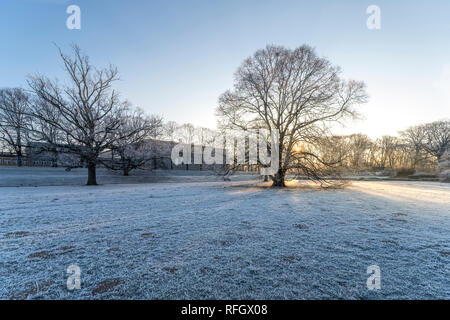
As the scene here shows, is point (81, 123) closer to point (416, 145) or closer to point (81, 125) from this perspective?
point (81, 125)

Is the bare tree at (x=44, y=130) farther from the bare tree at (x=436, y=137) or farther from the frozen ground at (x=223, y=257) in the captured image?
the bare tree at (x=436, y=137)

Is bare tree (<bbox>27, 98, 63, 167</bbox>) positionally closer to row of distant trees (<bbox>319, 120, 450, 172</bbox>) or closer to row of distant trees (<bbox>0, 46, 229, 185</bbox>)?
row of distant trees (<bbox>0, 46, 229, 185</bbox>)

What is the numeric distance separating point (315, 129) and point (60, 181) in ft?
75.9

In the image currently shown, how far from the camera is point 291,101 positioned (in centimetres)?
1334

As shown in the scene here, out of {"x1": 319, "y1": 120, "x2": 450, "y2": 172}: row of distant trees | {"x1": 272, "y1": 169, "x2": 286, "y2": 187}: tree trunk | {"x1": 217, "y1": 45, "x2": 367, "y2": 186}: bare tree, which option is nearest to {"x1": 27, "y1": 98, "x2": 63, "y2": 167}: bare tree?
{"x1": 217, "y1": 45, "x2": 367, "y2": 186}: bare tree

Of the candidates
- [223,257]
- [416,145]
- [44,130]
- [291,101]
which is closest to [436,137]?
[416,145]

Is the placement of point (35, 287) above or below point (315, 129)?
below

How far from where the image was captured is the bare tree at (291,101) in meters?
12.6

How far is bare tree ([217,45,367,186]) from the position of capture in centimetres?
1261

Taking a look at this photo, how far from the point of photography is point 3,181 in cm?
1559

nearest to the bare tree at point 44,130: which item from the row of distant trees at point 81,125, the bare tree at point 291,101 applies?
the row of distant trees at point 81,125
